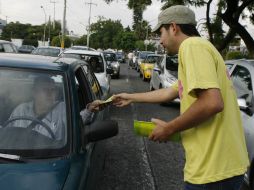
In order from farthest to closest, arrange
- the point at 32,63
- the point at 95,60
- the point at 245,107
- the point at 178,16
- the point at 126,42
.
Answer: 1. the point at 126,42
2. the point at 95,60
3. the point at 245,107
4. the point at 32,63
5. the point at 178,16

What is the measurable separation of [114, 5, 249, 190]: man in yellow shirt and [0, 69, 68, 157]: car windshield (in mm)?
A: 940

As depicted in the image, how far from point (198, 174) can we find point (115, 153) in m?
4.76

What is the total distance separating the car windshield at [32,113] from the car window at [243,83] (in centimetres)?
255

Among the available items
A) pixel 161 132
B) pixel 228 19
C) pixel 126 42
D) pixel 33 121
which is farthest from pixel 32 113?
pixel 126 42

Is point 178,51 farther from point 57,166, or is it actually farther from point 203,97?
Answer: point 57,166

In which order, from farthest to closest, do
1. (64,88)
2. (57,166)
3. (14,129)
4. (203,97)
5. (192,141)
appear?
(64,88)
(14,129)
(57,166)
(192,141)
(203,97)

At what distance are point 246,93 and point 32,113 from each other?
9.46 ft

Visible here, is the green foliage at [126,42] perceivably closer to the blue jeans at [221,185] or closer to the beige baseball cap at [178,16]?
the beige baseball cap at [178,16]

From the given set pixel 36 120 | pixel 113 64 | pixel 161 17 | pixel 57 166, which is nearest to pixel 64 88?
pixel 36 120

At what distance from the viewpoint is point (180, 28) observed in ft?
8.27

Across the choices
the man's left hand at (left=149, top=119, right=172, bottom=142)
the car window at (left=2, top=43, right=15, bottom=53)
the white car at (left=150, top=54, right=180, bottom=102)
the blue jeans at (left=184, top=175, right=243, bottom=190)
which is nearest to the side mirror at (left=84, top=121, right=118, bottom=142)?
the man's left hand at (left=149, top=119, right=172, bottom=142)

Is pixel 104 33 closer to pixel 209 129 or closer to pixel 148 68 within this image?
pixel 148 68

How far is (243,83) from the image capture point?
5719mm

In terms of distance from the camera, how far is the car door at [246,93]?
15.5 ft
